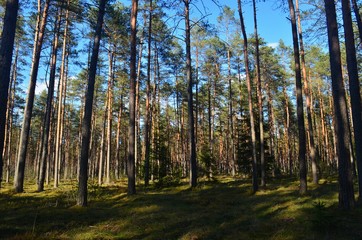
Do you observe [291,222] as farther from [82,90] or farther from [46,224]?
[82,90]

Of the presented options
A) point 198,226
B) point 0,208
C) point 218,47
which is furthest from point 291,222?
point 218,47

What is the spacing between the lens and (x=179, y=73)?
101 feet

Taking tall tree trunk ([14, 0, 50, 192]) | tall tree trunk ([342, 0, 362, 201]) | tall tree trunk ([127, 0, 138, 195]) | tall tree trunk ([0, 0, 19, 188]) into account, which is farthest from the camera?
tall tree trunk ([14, 0, 50, 192])

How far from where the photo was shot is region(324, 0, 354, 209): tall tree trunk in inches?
356

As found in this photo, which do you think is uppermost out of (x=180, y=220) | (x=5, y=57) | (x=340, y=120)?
(x=5, y=57)

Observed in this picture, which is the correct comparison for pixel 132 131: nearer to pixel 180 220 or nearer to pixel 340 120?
pixel 180 220

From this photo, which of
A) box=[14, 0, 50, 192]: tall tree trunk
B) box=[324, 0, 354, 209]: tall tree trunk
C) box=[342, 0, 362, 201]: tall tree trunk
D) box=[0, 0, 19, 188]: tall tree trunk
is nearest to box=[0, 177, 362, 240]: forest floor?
box=[324, 0, 354, 209]: tall tree trunk

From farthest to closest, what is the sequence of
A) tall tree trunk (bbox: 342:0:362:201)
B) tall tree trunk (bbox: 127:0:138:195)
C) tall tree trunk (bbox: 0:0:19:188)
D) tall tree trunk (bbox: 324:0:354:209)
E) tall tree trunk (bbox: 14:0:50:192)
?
tall tree trunk (bbox: 14:0:50:192), tall tree trunk (bbox: 127:0:138:195), tall tree trunk (bbox: 342:0:362:201), tall tree trunk (bbox: 324:0:354:209), tall tree trunk (bbox: 0:0:19:188)

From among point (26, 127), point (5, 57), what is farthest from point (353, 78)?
point (26, 127)

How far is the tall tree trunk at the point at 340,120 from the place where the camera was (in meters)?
9.05

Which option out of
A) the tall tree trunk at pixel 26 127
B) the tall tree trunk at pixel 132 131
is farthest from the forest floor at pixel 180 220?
the tall tree trunk at pixel 26 127

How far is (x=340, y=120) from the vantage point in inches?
375

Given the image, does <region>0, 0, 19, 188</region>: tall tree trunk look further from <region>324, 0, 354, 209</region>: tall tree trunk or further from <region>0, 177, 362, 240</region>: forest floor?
<region>324, 0, 354, 209</region>: tall tree trunk

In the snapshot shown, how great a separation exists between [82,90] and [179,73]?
44.0 feet
